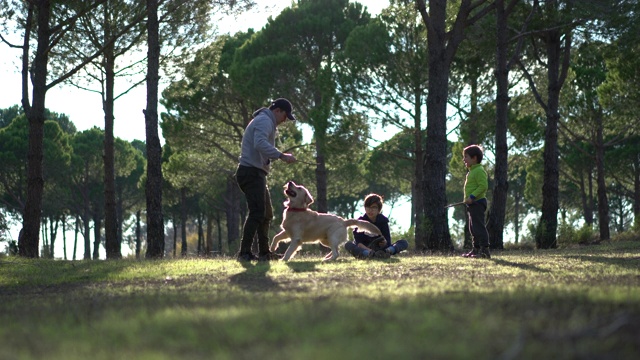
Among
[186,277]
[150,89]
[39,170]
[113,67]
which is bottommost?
[186,277]

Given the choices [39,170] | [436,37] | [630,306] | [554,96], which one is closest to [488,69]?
[554,96]

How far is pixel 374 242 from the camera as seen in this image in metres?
10.1

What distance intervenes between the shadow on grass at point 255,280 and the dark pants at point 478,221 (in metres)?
3.52

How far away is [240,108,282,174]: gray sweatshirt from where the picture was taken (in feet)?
29.9

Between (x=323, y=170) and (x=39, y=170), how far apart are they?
1472cm

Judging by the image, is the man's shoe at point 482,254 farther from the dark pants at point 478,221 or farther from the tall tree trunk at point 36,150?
the tall tree trunk at point 36,150

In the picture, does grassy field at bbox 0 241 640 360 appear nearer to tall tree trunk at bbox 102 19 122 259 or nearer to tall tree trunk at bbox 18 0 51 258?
tall tree trunk at bbox 18 0 51 258

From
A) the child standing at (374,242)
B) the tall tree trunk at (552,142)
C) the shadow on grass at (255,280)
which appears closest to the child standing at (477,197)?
the child standing at (374,242)

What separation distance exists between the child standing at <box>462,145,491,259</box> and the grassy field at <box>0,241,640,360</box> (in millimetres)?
4069

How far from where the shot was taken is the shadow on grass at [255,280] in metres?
5.43

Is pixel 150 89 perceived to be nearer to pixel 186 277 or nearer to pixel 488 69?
pixel 186 277

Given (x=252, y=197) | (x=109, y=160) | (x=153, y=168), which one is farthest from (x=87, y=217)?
(x=252, y=197)

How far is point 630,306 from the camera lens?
3.77 meters

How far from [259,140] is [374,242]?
211 centimetres
